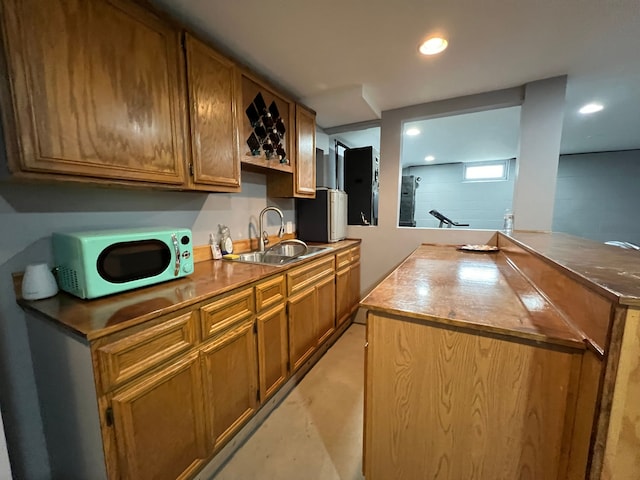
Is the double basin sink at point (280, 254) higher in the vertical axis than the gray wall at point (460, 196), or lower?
lower

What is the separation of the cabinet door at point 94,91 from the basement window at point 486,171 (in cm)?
596

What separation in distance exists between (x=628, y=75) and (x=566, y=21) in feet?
3.76

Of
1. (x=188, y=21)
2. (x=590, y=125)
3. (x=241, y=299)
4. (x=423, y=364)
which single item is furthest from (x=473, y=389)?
(x=590, y=125)

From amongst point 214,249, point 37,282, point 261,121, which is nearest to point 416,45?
point 261,121

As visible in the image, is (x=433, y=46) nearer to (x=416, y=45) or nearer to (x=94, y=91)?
(x=416, y=45)

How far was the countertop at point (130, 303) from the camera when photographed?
2.72ft

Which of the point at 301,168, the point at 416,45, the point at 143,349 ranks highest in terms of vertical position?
the point at 416,45

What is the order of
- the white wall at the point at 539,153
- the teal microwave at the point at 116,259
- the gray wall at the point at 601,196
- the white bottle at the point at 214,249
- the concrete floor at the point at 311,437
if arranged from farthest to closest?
the gray wall at the point at 601,196 < the white wall at the point at 539,153 < the white bottle at the point at 214,249 < the concrete floor at the point at 311,437 < the teal microwave at the point at 116,259

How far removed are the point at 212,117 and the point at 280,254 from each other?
1281 millimetres

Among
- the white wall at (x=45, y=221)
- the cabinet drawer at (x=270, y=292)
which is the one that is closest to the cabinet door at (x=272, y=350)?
the cabinet drawer at (x=270, y=292)

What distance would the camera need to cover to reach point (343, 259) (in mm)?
2529

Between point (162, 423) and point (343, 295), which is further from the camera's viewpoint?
point (343, 295)

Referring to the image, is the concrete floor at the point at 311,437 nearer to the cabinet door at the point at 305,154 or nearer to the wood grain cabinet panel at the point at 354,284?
the wood grain cabinet panel at the point at 354,284

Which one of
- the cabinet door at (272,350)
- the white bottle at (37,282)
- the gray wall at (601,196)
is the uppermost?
the gray wall at (601,196)
